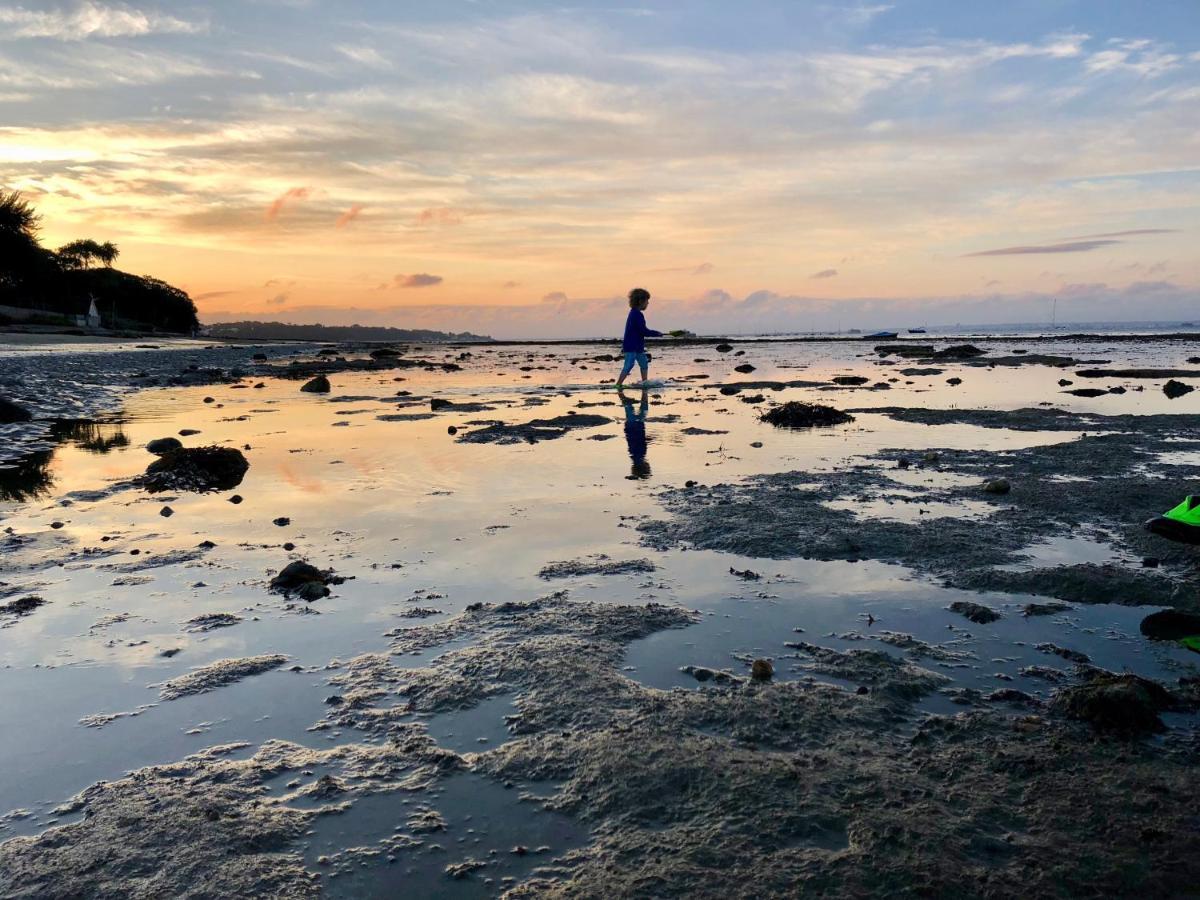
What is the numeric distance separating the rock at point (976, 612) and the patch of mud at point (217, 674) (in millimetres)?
4992

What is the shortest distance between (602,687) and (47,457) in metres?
13.0

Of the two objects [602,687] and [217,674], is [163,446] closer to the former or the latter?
[217,674]

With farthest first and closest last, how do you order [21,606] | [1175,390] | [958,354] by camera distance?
[958,354]
[1175,390]
[21,606]

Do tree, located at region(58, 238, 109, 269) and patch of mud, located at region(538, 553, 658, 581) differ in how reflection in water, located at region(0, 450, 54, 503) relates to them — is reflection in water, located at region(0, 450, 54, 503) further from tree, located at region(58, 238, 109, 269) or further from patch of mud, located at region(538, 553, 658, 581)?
tree, located at region(58, 238, 109, 269)

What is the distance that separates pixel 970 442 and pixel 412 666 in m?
12.4

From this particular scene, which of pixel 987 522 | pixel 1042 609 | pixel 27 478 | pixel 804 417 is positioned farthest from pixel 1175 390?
pixel 27 478

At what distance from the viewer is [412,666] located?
5184 millimetres

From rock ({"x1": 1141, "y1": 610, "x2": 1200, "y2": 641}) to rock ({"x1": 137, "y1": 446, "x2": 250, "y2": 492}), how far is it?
35.0ft

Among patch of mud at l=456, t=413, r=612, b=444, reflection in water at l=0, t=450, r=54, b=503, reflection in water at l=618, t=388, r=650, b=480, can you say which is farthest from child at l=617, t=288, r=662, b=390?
reflection in water at l=0, t=450, r=54, b=503

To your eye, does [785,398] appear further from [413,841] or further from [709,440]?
[413,841]

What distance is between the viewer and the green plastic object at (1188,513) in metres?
6.95

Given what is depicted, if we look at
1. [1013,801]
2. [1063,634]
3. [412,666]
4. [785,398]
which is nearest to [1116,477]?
[1063,634]

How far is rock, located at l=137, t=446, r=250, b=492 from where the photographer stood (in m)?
11.1

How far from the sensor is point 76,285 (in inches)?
4560
